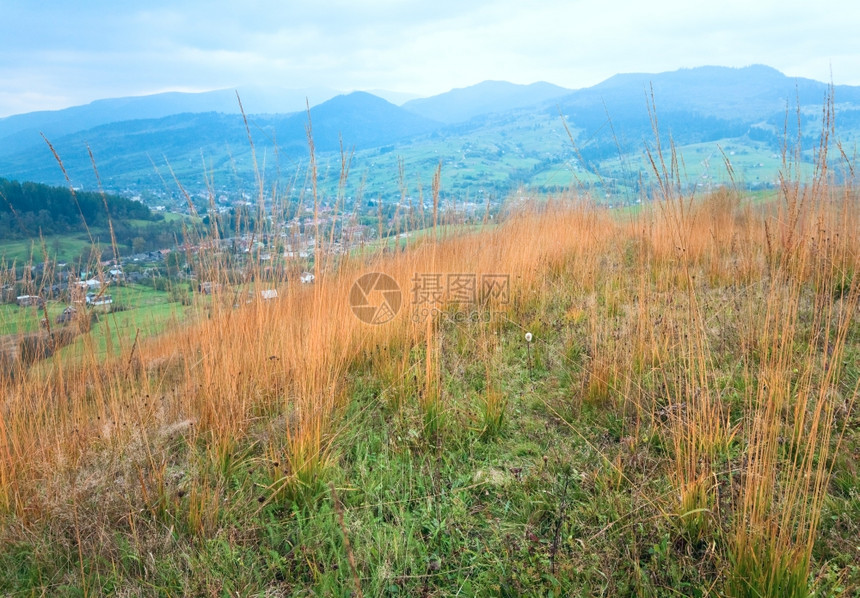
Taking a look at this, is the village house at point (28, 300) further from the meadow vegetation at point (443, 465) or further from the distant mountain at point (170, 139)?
the distant mountain at point (170, 139)

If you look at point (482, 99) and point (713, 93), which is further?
point (482, 99)

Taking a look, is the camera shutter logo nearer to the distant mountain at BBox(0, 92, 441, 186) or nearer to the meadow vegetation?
the meadow vegetation

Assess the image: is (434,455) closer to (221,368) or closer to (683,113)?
(221,368)

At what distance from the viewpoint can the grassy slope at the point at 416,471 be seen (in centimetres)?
117

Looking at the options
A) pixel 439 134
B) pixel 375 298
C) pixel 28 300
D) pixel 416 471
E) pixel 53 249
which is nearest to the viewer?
pixel 416 471

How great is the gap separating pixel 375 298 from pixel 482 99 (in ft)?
384

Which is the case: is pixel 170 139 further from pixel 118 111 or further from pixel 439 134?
pixel 118 111

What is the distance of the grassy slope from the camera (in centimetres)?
117

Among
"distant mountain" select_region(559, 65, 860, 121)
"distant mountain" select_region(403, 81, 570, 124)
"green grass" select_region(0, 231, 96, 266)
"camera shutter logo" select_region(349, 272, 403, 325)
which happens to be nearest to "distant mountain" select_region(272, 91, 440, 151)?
"distant mountain" select_region(403, 81, 570, 124)

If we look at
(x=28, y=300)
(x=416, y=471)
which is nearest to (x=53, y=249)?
(x=28, y=300)

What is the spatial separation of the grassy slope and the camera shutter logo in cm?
32

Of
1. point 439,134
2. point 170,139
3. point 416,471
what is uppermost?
point 439,134

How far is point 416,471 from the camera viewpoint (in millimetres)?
1672

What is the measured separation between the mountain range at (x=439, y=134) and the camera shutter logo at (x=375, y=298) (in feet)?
2.30
